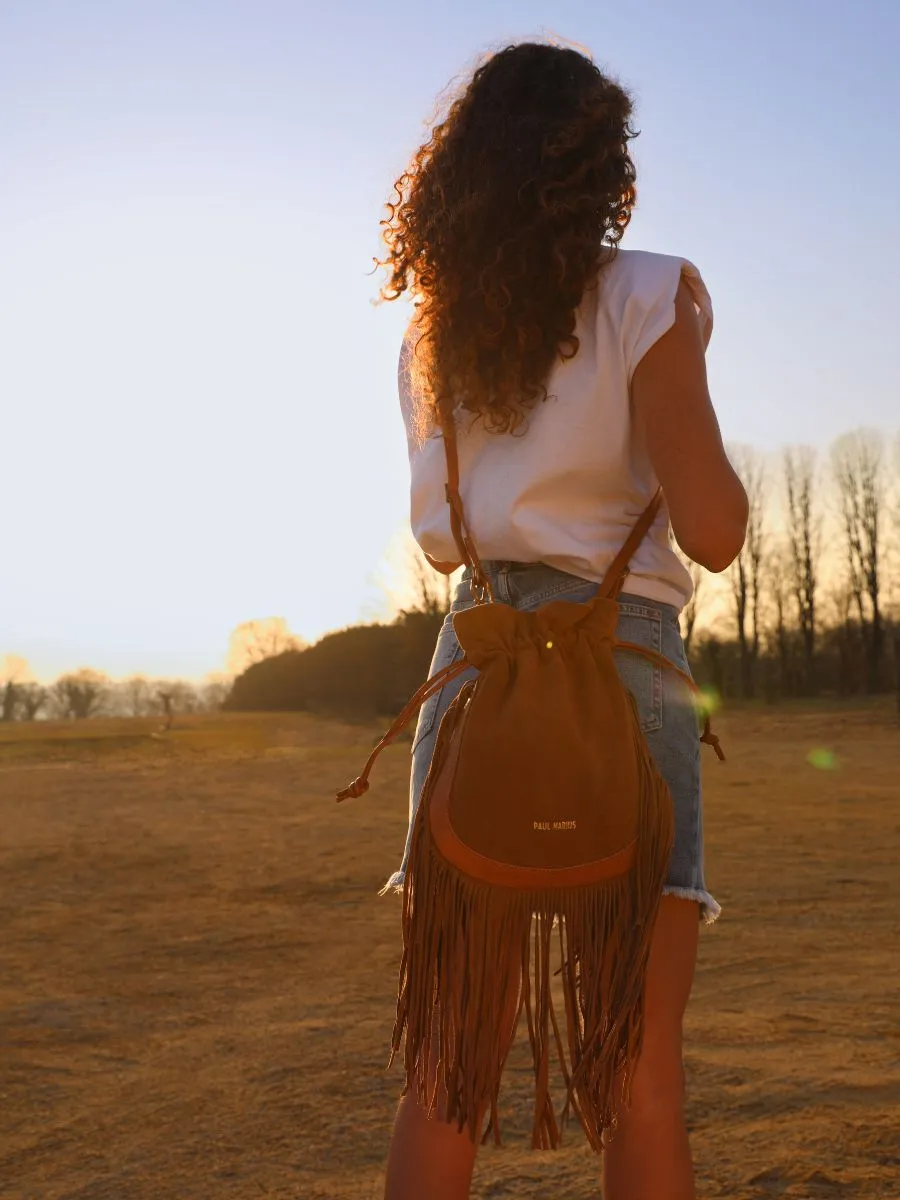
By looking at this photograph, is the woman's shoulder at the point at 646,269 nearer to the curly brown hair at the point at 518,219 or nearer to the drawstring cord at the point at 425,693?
the curly brown hair at the point at 518,219

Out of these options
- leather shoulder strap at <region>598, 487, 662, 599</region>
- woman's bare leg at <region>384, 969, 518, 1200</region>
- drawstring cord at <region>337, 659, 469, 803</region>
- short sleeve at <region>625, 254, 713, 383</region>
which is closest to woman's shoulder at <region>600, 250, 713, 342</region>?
short sleeve at <region>625, 254, 713, 383</region>

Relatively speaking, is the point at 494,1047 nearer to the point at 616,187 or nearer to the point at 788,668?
the point at 616,187

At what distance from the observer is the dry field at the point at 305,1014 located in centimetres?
247

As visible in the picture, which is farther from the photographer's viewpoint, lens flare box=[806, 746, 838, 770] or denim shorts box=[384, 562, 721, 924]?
lens flare box=[806, 746, 838, 770]

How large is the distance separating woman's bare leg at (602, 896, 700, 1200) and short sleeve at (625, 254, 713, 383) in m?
0.74

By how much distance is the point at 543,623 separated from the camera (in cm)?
151

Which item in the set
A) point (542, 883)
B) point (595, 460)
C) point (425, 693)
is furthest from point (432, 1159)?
point (595, 460)

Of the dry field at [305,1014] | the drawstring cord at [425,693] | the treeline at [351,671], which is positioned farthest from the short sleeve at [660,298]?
the treeline at [351,671]

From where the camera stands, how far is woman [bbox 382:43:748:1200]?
1479mm

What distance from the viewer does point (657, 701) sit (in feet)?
5.03

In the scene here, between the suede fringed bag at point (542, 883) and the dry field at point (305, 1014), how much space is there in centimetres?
110

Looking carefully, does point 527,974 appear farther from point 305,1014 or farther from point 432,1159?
point 305,1014

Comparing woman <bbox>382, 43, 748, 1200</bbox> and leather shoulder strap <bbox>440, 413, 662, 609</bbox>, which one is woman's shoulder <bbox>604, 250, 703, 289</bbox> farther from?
leather shoulder strap <bbox>440, 413, 662, 609</bbox>

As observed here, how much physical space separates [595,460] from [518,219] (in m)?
0.38
